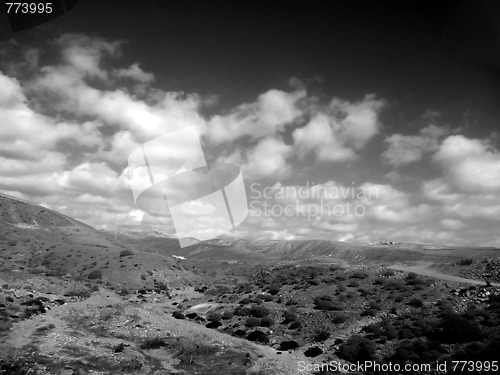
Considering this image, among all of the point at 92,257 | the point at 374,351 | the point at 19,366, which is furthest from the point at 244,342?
the point at 92,257

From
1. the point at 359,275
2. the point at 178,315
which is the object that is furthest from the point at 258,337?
the point at 359,275

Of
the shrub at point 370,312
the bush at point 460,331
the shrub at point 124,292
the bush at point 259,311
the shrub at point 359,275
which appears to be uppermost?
the shrub at point 359,275

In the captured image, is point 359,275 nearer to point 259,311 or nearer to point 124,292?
point 259,311

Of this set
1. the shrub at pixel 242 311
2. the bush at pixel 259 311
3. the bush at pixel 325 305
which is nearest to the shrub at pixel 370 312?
the bush at pixel 325 305

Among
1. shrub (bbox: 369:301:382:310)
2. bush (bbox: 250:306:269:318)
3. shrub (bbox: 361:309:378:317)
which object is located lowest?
bush (bbox: 250:306:269:318)

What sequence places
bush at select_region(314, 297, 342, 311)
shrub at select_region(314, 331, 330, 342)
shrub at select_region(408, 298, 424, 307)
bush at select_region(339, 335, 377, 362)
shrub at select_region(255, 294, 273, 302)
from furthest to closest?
shrub at select_region(255, 294, 273, 302)
bush at select_region(314, 297, 342, 311)
shrub at select_region(408, 298, 424, 307)
shrub at select_region(314, 331, 330, 342)
bush at select_region(339, 335, 377, 362)

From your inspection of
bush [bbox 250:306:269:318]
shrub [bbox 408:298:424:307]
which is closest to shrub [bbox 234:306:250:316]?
bush [bbox 250:306:269:318]

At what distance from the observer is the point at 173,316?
42250 millimetres

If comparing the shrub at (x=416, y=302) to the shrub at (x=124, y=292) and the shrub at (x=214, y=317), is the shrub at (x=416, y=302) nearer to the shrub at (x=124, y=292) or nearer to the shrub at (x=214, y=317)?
the shrub at (x=214, y=317)

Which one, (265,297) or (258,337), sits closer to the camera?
(258,337)

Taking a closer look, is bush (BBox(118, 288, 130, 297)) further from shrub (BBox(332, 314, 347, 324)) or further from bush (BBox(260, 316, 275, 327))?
shrub (BBox(332, 314, 347, 324))

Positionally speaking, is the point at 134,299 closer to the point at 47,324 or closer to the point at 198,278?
the point at 47,324

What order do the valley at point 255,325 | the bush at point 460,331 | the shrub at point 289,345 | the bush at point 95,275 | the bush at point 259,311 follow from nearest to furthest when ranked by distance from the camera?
the valley at point 255,325 < the bush at point 460,331 < the shrub at point 289,345 < the bush at point 259,311 < the bush at point 95,275

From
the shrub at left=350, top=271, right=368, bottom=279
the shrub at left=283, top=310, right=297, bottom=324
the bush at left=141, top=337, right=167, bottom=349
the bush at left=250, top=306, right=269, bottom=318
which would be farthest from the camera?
the shrub at left=350, top=271, right=368, bottom=279
